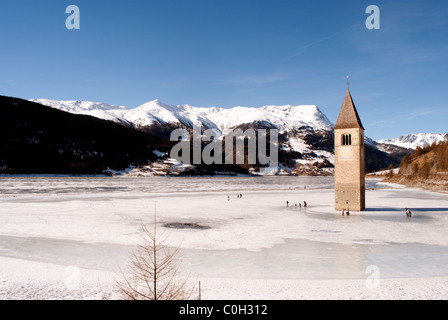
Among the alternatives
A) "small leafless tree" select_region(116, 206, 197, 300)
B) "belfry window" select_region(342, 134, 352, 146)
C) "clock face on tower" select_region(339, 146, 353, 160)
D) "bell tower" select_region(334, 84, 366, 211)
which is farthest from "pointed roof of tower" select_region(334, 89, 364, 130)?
"small leafless tree" select_region(116, 206, 197, 300)

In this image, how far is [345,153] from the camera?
4712 centimetres

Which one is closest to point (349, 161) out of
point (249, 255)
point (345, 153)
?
point (345, 153)

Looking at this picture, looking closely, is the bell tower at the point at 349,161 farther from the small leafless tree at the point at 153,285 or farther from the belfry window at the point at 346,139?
the small leafless tree at the point at 153,285

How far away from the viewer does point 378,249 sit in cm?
2272

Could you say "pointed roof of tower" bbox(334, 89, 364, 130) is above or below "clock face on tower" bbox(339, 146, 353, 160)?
above

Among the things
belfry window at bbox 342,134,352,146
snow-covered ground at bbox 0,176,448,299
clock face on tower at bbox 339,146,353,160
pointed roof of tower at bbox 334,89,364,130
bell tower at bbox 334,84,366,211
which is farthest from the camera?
pointed roof of tower at bbox 334,89,364,130

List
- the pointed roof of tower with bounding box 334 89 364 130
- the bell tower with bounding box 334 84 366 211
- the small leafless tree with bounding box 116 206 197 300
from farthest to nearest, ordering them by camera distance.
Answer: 1. the pointed roof of tower with bounding box 334 89 364 130
2. the bell tower with bounding box 334 84 366 211
3. the small leafless tree with bounding box 116 206 197 300

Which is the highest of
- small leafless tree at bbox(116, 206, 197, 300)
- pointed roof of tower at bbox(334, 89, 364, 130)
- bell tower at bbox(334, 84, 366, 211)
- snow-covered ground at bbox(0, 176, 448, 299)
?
pointed roof of tower at bbox(334, 89, 364, 130)

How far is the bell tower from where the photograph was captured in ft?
149

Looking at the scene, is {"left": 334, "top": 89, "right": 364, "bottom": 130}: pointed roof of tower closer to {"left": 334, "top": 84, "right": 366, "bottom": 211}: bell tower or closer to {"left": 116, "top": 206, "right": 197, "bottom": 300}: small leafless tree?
{"left": 334, "top": 84, "right": 366, "bottom": 211}: bell tower

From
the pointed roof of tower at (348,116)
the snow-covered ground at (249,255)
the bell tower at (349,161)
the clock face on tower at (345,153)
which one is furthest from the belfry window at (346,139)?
the snow-covered ground at (249,255)

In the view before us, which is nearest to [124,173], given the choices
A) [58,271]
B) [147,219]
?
[147,219]

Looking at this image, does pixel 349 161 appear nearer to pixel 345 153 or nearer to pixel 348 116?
pixel 345 153
